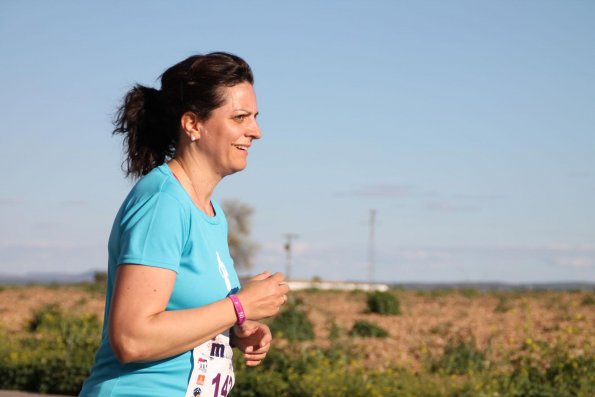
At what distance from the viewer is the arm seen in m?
2.46

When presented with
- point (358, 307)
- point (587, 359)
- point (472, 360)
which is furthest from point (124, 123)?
A: point (358, 307)

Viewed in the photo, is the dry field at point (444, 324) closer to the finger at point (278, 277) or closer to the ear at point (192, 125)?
the finger at point (278, 277)

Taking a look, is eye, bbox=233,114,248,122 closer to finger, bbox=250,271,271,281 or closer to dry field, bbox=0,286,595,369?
finger, bbox=250,271,271,281

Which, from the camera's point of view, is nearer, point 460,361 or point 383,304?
point 460,361

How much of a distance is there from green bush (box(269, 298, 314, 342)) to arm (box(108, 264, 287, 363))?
37.4 feet

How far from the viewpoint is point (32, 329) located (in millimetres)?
17234

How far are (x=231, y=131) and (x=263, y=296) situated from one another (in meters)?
0.47

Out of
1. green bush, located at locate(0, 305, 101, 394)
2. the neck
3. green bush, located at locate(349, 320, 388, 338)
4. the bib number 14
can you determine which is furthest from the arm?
green bush, located at locate(349, 320, 388, 338)

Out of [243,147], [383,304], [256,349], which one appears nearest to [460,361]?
[256,349]

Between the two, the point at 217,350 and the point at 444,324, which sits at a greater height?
the point at 217,350

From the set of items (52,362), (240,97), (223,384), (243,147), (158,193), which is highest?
(240,97)

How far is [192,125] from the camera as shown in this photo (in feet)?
9.21

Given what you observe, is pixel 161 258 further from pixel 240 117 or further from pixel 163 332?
pixel 240 117

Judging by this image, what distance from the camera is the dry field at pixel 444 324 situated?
1268 centimetres
